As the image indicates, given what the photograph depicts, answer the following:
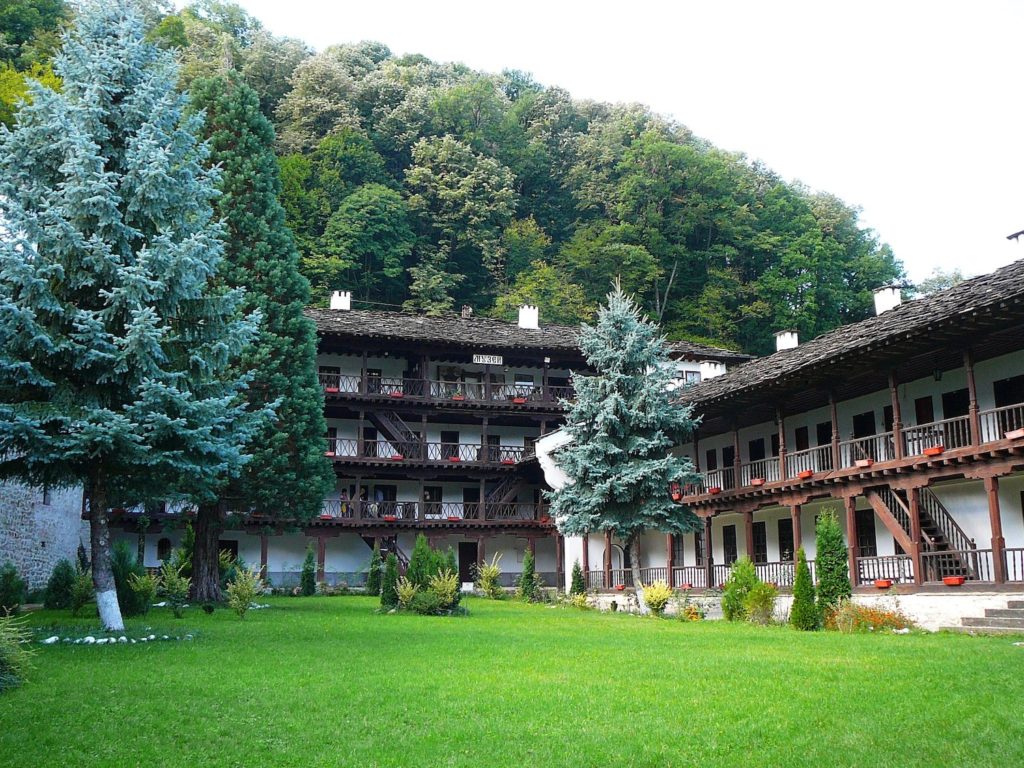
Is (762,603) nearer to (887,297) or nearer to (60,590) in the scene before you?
(887,297)

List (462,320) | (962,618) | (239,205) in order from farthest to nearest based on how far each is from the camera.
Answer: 1. (462,320)
2. (239,205)
3. (962,618)

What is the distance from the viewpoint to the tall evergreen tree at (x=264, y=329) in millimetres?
25250

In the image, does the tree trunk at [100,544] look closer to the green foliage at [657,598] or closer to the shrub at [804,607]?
the shrub at [804,607]

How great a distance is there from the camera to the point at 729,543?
3083 cm

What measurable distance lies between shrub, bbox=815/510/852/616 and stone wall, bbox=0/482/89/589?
62.5ft

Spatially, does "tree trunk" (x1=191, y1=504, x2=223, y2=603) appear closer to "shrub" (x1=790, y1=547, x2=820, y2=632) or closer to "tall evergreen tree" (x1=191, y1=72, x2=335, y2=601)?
"tall evergreen tree" (x1=191, y1=72, x2=335, y2=601)

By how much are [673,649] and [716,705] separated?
5.53 metres

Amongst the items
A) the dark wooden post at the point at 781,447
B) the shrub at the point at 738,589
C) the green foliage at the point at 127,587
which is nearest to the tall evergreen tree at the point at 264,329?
the green foliage at the point at 127,587

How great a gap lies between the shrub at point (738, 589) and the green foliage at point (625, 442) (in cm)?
431

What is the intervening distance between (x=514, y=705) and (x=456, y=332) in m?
32.6

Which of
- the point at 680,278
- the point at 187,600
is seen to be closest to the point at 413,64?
the point at 680,278

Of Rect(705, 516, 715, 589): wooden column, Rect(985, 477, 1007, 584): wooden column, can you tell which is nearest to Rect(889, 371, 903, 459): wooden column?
Rect(985, 477, 1007, 584): wooden column

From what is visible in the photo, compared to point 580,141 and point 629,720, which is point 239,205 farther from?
point 580,141

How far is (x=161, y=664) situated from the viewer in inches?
463
